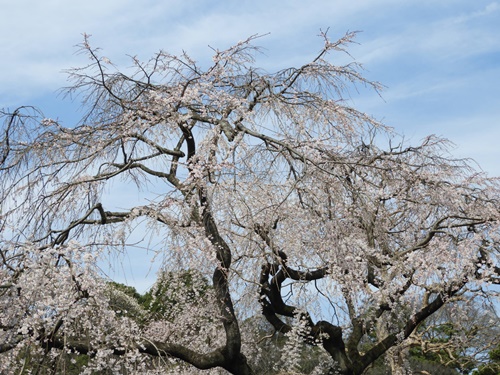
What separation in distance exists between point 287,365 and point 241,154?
3.10 metres

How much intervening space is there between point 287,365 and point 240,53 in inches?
144

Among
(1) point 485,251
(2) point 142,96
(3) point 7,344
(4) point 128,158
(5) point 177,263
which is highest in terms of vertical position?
(2) point 142,96

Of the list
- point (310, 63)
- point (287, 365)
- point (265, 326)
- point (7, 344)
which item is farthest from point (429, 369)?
point (7, 344)

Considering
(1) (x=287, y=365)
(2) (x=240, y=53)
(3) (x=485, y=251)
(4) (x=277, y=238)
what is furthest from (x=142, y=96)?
(3) (x=485, y=251)

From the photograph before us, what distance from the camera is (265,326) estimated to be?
8.83 meters

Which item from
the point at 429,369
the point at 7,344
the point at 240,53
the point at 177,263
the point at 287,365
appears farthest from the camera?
the point at 429,369

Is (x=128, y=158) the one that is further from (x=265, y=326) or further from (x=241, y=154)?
(x=265, y=326)

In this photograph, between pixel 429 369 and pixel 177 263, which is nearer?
pixel 177 263

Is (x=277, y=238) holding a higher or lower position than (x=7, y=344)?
higher

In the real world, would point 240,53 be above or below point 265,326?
above

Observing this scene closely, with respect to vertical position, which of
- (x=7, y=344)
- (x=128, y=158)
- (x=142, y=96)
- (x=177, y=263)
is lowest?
(x=7, y=344)

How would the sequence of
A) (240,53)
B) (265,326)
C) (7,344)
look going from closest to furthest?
(7,344)
(240,53)
(265,326)

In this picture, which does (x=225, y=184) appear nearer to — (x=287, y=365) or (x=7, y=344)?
(x=7, y=344)

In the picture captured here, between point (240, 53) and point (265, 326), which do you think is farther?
point (265, 326)
